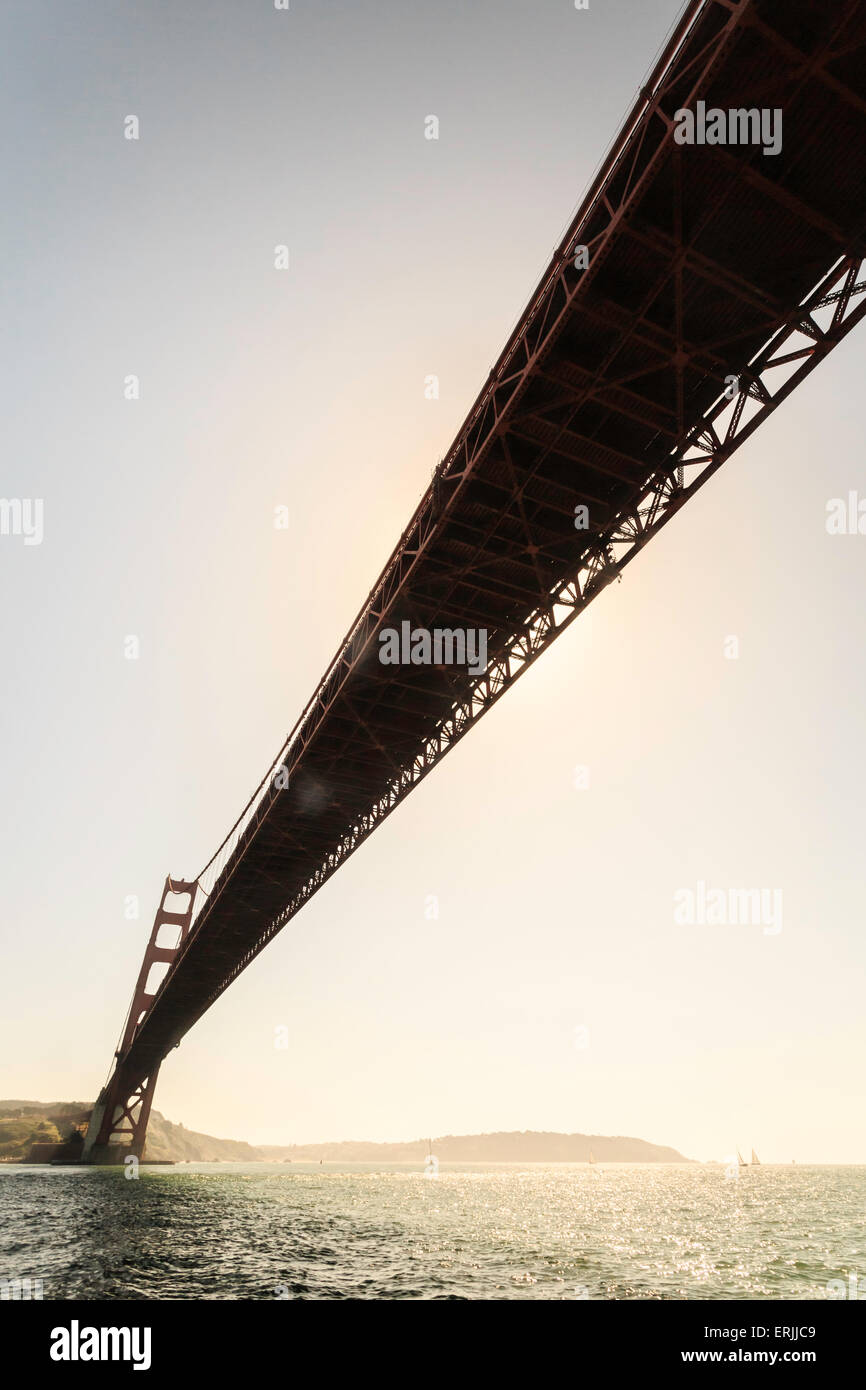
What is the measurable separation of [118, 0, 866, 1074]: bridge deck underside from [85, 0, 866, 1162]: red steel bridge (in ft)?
0.09

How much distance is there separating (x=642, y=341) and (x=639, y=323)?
287 millimetres

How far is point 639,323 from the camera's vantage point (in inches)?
412

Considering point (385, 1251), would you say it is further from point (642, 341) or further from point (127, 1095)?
point (127, 1095)

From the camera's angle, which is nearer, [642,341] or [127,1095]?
[642,341]

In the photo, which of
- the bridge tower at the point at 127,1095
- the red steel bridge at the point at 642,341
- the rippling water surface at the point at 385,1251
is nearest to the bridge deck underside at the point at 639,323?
the red steel bridge at the point at 642,341

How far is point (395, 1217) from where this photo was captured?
103 ft

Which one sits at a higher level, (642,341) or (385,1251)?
(642,341)

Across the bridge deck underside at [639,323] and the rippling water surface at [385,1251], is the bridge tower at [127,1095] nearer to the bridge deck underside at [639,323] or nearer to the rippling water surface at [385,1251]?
the rippling water surface at [385,1251]

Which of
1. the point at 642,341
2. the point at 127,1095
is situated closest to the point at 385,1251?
the point at 642,341

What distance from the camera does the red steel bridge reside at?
816cm

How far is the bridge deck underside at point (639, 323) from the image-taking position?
8.06 meters

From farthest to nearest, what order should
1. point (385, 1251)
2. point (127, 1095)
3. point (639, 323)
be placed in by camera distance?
point (127, 1095)
point (385, 1251)
point (639, 323)

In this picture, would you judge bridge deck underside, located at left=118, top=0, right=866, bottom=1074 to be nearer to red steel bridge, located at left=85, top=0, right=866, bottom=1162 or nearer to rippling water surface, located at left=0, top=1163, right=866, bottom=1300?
red steel bridge, located at left=85, top=0, right=866, bottom=1162
